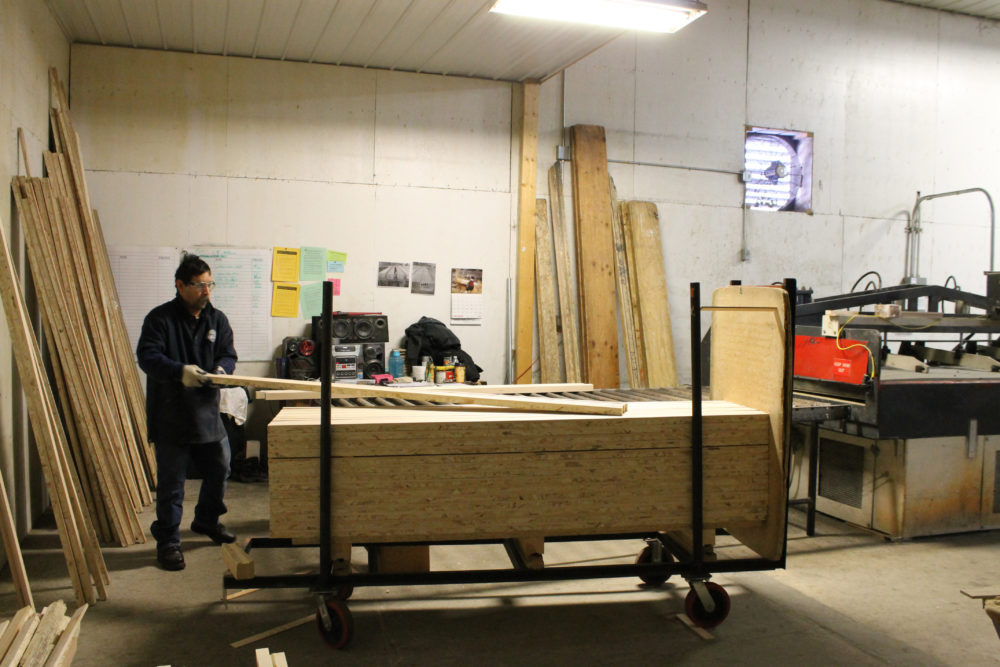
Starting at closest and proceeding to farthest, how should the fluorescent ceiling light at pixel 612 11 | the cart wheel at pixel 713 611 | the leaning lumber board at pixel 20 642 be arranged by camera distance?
the leaning lumber board at pixel 20 642 < the cart wheel at pixel 713 611 < the fluorescent ceiling light at pixel 612 11

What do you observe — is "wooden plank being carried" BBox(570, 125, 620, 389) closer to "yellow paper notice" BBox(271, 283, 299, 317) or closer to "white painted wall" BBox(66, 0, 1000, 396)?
"white painted wall" BBox(66, 0, 1000, 396)

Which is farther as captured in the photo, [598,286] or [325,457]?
[598,286]

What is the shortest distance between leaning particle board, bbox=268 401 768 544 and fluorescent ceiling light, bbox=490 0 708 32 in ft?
8.69

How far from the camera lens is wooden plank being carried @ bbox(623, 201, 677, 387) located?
6.32 m

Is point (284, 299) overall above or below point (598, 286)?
below

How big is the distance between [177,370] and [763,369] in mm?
2597

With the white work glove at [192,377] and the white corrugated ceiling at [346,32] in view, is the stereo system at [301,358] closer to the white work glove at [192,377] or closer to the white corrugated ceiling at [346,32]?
the white work glove at [192,377]

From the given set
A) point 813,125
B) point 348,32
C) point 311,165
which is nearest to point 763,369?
point 348,32

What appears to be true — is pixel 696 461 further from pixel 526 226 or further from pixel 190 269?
pixel 526 226

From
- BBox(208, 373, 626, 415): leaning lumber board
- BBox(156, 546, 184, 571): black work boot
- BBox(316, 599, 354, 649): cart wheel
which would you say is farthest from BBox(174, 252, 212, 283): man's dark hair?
Result: BBox(316, 599, 354, 649): cart wheel

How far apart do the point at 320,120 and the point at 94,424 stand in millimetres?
2824

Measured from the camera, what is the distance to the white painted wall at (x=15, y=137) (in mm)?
3736

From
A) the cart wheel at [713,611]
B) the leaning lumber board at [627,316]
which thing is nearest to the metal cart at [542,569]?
the cart wheel at [713,611]

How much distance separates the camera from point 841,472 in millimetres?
4566
